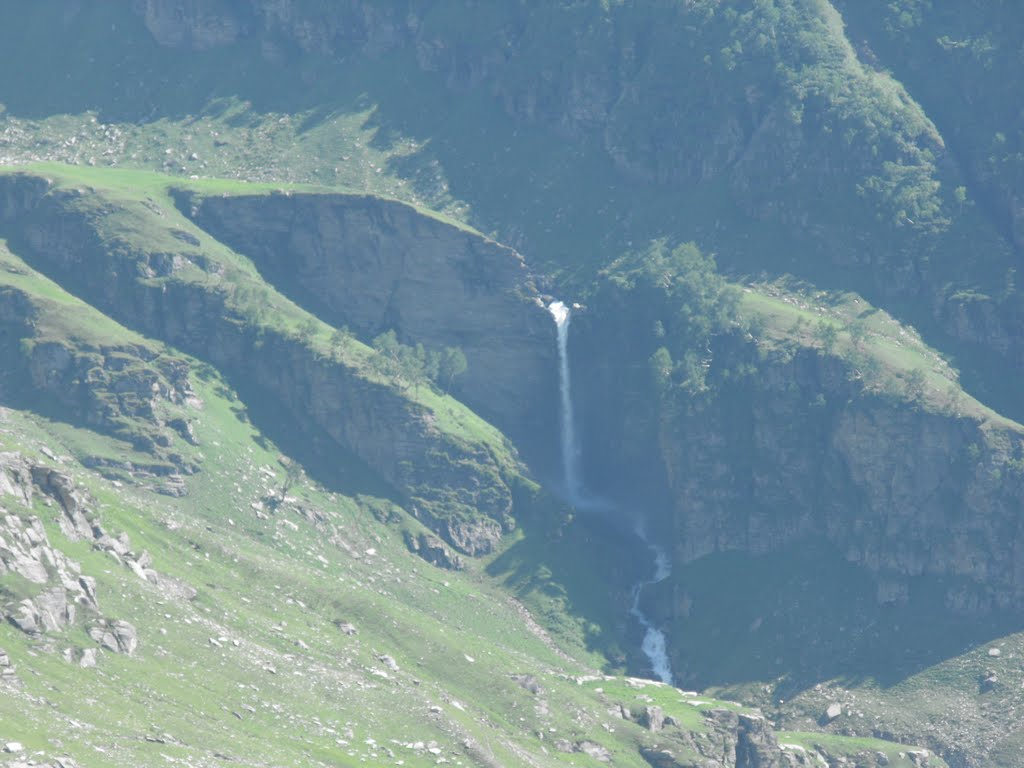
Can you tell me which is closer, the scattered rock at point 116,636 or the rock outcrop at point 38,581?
the rock outcrop at point 38,581

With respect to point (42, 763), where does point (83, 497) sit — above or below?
above

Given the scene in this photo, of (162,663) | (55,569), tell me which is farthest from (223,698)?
(55,569)

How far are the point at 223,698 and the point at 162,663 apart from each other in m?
5.93

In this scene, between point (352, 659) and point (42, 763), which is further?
point (352, 659)

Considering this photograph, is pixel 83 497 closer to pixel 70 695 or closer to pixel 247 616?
pixel 247 616

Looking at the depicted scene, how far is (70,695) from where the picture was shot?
150875mm

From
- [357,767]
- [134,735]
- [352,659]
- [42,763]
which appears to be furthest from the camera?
[352,659]

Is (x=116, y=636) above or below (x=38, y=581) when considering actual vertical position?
below

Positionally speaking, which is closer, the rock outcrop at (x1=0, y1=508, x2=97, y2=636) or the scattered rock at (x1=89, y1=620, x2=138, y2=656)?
the rock outcrop at (x1=0, y1=508, x2=97, y2=636)

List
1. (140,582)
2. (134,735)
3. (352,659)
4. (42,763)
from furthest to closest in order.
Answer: (352,659) → (140,582) → (134,735) → (42,763)

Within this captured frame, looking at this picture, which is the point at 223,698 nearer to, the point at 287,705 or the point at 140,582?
the point at 287,705

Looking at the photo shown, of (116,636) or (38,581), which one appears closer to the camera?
(38,581)

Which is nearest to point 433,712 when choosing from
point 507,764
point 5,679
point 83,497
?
point 507,764

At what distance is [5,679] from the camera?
485 feet
